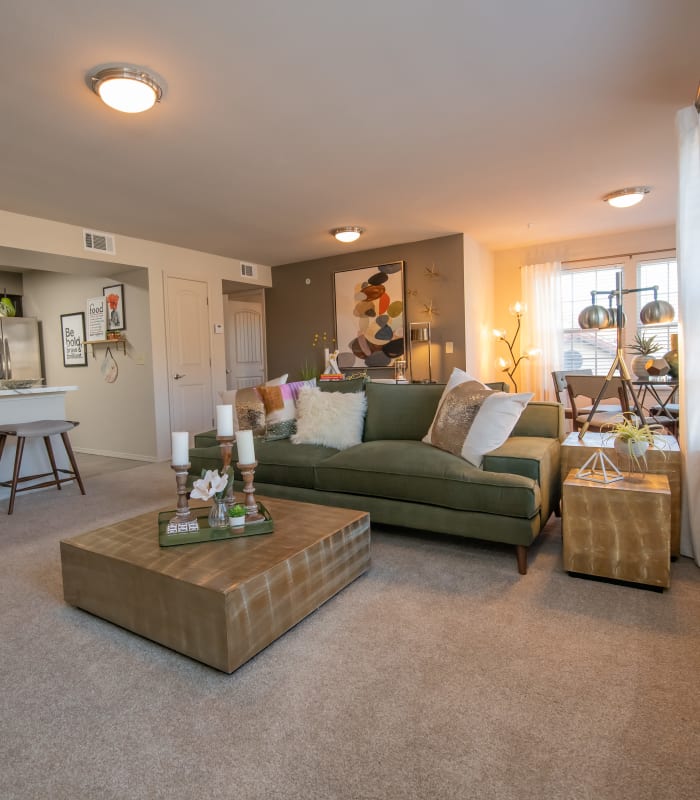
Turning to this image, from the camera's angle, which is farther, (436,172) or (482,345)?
(482,345)

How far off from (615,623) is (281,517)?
145cm

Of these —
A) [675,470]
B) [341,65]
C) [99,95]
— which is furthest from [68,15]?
[675,470]

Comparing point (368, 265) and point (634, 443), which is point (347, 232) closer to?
point (368, 265)

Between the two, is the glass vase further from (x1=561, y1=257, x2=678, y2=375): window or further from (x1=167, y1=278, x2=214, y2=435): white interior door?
(x1=561, y1=257, x2=678, y2=375): window

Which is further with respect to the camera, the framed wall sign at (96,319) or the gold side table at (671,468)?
the framed wall sign at (96,319)

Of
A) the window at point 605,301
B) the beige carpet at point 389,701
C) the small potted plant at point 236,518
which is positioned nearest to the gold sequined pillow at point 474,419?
the beige carpet at point 389,701

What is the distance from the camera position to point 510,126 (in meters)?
3.20

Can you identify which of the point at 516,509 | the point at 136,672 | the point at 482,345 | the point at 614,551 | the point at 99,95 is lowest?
the point at 136,672

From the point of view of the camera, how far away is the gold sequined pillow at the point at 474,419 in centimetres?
270

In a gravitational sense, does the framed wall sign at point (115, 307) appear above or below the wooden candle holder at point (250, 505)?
above

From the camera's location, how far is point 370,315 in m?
6.52

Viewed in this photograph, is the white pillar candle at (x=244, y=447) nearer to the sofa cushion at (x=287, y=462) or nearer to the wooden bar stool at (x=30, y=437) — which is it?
the sofa cushion at (x=287, y=462)

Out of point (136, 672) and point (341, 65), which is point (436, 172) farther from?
point (136, 672)

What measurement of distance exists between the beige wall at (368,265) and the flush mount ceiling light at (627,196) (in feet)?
5.42
